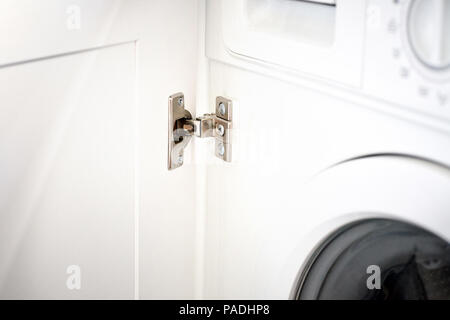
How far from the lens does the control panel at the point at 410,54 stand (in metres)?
0.62

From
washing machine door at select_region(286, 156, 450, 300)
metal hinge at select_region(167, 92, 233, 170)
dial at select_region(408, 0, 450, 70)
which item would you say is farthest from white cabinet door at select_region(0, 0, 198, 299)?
dial at select_region(408, 0, 450, 70)

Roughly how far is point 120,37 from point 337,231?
1.30 feet

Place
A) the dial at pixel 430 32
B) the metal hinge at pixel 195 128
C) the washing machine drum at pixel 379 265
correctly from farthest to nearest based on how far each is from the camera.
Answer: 1. the metal hinge at pixel 195 128
2. the washing machine drum at pixel 379 265
3. the dial at pixel 430 32

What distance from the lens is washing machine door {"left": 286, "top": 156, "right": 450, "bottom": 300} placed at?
2.11ft

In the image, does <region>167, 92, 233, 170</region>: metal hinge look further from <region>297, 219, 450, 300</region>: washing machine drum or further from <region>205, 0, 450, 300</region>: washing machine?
<region>297, 219, 450, 300</region>: washing machine drum

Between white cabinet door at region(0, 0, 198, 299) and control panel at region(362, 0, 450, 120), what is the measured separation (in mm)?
368

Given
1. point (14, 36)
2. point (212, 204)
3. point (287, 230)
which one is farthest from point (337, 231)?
point (14, 36)

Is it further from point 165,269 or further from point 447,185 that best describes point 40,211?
point 447,185

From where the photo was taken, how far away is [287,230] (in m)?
0.87

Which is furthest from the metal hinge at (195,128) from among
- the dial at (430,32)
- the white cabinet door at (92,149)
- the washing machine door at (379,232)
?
the dial at (430,32)

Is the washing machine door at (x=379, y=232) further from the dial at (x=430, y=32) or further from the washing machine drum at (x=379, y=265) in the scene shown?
the dial at (x=430, y=32)

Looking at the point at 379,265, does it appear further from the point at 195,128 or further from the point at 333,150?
the point at 195,128

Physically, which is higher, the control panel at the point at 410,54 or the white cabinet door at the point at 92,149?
the control panel at the point at 410,54

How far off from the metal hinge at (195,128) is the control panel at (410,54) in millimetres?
317
